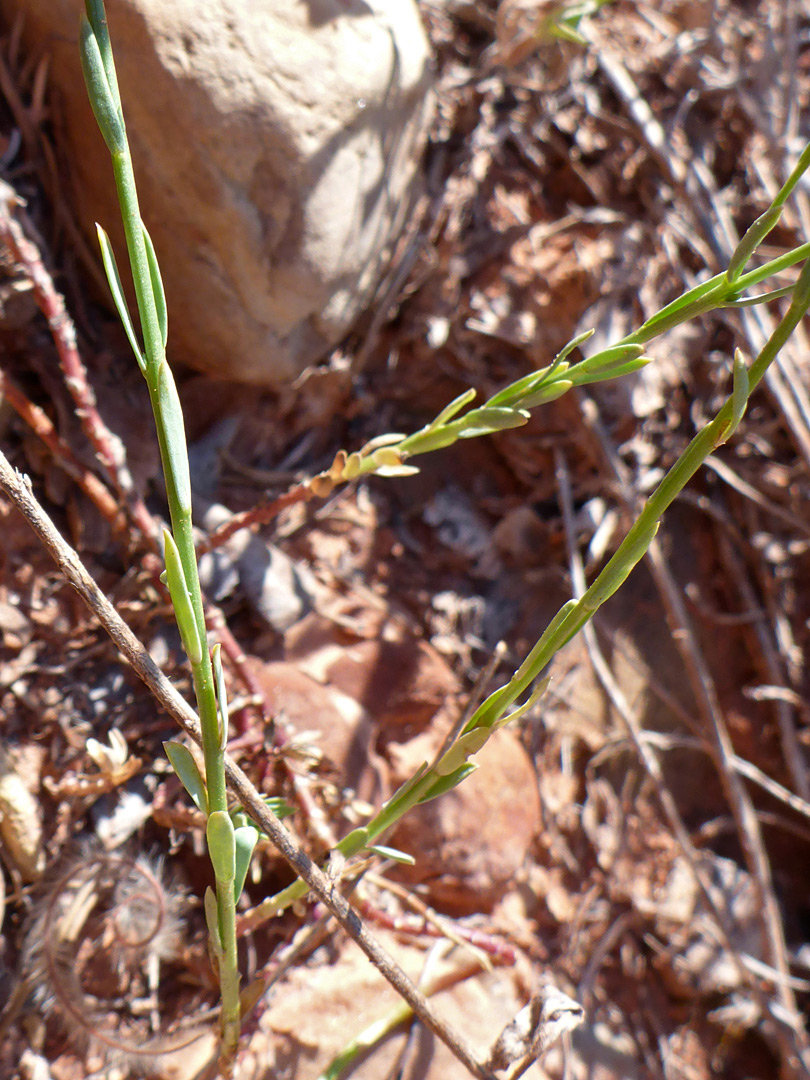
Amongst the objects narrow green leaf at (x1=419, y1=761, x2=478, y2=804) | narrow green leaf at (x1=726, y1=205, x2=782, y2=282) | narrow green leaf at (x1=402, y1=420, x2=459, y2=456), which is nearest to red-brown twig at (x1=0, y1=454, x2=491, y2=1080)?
narrow green leaf at (x1=419, y1=761, x2=478, y2=804)

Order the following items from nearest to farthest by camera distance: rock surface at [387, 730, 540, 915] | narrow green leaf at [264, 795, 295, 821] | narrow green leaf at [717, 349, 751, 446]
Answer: narrow green leaf at [717, 349, 751, 446], narrow green leaf at [264, 795, 295, 821], rock surface at [387, 730, 540, 915]

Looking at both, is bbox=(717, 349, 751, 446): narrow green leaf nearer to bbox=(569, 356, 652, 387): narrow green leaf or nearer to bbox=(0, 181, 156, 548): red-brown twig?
bbox=(569, 356, 652, 387): narrow green leaf

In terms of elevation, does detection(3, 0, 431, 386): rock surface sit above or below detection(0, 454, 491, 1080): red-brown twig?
above

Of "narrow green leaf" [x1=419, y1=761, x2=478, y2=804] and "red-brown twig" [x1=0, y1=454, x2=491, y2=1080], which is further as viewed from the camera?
"narrow green leaf" [x1=419, y1=761, x2=478, y2=804]

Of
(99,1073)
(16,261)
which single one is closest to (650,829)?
(99,1073)

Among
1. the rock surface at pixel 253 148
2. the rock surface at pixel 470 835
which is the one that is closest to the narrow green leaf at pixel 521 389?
the rock surface at pixel 253 148

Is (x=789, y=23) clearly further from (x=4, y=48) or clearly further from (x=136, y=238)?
(x=136, y=238)

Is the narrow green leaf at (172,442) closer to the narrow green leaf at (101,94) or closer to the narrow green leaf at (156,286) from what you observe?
the narrow green leaf at (156,286)
